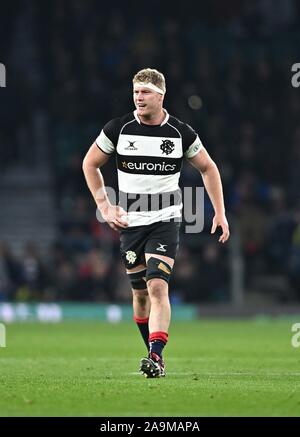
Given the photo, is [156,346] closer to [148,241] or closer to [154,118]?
[148,241]

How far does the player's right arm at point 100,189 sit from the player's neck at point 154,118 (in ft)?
1.47

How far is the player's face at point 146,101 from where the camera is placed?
10602 mm

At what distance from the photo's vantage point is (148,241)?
35.4ft

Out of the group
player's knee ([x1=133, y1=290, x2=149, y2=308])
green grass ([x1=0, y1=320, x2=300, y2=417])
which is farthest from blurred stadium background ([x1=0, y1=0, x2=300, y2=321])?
player's knee ([x1=133, y1=290, x2=149, y2=308])

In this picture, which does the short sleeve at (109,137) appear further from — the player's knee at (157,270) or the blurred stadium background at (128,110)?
the blurred stadium background at (128,110)

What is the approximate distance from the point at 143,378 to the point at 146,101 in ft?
7.50

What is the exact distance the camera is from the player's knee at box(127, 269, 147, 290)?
10977 mm

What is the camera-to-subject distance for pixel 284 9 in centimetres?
2928

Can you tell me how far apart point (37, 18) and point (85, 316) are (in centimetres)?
831

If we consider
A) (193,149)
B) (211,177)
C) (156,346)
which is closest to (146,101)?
(193,149)

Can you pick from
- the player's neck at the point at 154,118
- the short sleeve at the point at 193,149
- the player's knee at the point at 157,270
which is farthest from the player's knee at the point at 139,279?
the player's neck at the point at 154,118

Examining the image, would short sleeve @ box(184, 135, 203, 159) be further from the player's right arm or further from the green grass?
the green grass
